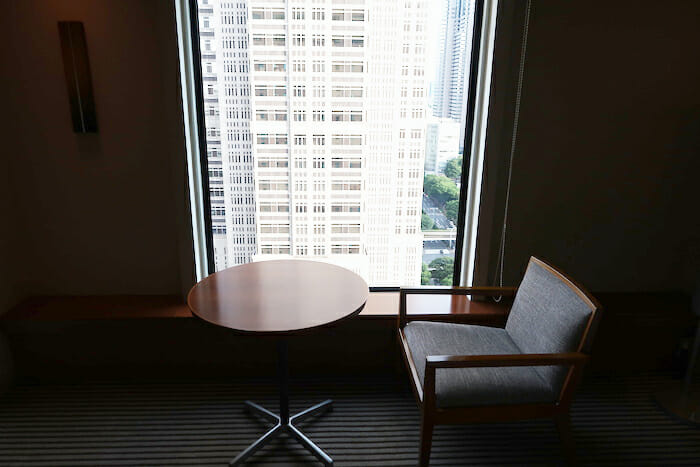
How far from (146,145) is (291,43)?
962mm

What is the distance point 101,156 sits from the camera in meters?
2.32

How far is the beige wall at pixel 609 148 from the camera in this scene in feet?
7.33

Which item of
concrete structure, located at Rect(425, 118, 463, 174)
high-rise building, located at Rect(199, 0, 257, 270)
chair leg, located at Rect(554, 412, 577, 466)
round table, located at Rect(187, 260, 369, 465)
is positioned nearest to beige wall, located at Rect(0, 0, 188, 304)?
Result: high-rise building, located at Rect(199, 0, 257, 270)

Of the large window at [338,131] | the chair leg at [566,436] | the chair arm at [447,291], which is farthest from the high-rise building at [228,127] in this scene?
the chair leg at [566,436]

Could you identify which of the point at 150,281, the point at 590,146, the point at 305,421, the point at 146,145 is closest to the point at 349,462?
the point at 305,421

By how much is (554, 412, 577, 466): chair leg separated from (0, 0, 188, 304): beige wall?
200 centimetres

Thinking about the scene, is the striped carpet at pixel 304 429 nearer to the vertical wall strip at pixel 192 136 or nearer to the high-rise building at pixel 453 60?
the vertical wall strip at pixel 192 136

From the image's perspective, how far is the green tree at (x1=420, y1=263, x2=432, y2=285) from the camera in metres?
2.66

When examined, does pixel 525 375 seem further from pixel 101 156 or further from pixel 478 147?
pixel 101 156

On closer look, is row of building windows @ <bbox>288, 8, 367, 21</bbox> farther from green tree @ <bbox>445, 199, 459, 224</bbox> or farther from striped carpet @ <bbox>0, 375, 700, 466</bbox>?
striped carpet @ <bbox>0, 375, 700, 466</bbox>

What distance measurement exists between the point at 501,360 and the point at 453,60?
1.66m

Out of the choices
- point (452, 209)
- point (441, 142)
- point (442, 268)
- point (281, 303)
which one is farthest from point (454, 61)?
point (281, 303)

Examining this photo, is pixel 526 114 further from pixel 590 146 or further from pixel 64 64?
pixel 64 64

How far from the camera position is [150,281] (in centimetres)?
252
